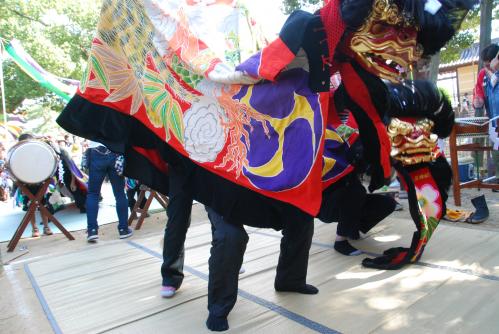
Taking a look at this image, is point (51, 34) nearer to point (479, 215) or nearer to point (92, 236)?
point (92, 236)

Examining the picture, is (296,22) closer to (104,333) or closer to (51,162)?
(104,333)

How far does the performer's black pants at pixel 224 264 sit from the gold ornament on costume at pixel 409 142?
1241 mm

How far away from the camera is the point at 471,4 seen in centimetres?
154

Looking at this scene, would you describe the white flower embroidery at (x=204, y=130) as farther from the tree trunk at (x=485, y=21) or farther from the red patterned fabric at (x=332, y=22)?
the tree trunk at (x=485, y=21)

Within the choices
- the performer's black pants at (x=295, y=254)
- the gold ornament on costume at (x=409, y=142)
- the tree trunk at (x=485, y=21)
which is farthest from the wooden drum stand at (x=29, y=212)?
the tree trunk at (x=485, y=21)

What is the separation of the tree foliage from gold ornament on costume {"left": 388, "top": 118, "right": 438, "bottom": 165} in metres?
11.0

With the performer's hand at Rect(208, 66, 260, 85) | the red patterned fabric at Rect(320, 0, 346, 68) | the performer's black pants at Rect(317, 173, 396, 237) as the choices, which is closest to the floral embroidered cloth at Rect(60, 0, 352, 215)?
the performer's hand at Rect(208, 66, 260, 85)

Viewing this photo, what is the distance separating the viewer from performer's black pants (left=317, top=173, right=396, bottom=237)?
2756mm

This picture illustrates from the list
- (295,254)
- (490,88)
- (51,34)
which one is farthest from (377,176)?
(51,34)

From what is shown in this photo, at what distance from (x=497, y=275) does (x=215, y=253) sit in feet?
5.35

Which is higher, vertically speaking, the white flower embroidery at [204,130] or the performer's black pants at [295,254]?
the white flower embroidery at [204,130]

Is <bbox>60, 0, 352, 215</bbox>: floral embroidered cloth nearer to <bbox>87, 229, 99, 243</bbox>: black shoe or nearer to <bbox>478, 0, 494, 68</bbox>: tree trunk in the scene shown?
<bbox>87, 229, 99, 243</bbox>: black shoe

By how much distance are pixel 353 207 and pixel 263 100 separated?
148 cm

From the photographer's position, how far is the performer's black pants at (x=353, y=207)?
9.04 ft
